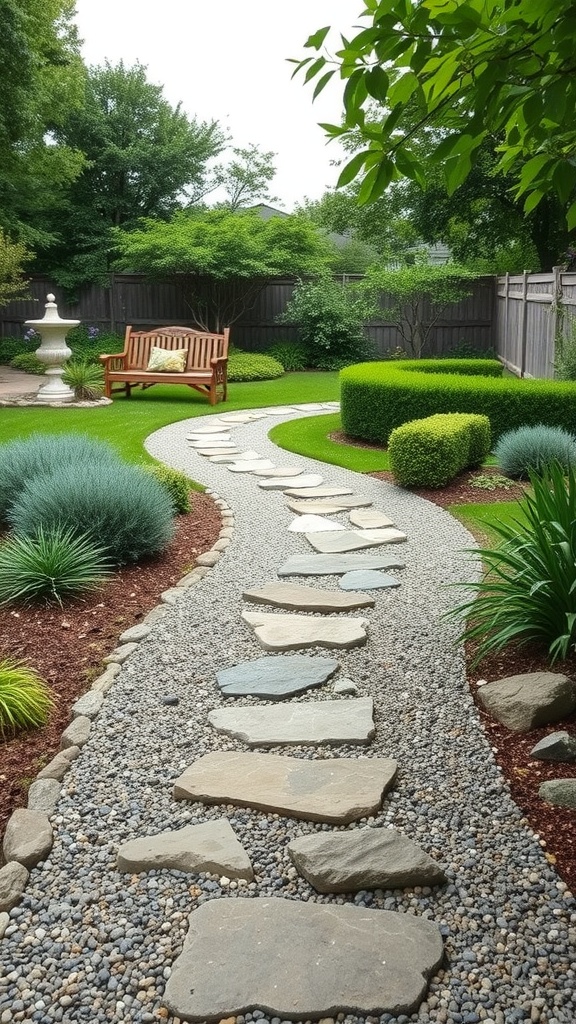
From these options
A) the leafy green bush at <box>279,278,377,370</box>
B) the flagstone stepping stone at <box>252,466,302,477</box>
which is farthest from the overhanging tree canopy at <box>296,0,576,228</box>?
the leafy green bush at <box>279,278,377,370</box>

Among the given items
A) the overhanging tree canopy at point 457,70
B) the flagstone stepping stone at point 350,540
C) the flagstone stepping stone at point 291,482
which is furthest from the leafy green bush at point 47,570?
the overhanging tree canopy at point 457,70

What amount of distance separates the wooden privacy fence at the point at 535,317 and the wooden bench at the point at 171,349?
4522mm

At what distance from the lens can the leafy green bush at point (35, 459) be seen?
572 cm

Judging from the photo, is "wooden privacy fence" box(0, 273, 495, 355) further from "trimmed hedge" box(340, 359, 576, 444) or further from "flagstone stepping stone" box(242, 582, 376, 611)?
"flagstone stepping stone" box(242, 582, 376, 611)

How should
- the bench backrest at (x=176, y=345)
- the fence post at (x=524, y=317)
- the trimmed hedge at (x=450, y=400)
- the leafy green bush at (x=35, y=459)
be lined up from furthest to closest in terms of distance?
the fence post at (x=524, y=317) → the bench backrest at (x=176, y=345) → the trimmed hedge at (x=450, y=400) → the leafy green bush at (x=35, y=459)

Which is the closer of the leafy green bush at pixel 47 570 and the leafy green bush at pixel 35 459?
the leafy green bush at pixel 47 570

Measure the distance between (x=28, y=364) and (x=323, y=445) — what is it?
10390 millimetres

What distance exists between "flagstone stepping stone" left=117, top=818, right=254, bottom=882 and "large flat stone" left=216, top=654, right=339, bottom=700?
908 mm

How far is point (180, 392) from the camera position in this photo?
1456 cm

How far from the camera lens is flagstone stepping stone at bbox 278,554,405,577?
15.7 ft

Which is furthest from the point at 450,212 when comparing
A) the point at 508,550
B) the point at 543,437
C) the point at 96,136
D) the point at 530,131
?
the point at 530,131

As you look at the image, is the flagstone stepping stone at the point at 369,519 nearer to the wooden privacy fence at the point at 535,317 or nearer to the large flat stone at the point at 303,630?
the large flat stone at the point at 303,630

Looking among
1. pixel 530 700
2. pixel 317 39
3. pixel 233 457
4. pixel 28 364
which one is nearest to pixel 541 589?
pixel 530 700

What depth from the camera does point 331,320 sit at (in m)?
17.6
